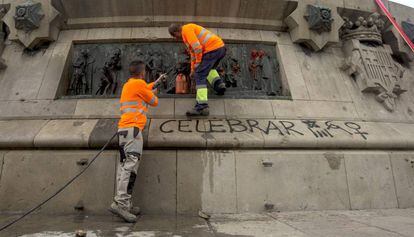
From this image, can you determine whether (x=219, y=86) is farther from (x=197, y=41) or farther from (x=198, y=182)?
(x=198, y=182)

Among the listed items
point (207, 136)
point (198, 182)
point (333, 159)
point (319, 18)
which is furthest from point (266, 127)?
point (319, 18)

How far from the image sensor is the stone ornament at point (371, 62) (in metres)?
7.38

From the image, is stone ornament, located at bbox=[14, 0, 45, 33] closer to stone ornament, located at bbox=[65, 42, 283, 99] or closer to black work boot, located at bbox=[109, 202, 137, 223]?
stone ornament, located at bbox=[65, 42, 283, 99]

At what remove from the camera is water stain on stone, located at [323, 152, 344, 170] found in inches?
228

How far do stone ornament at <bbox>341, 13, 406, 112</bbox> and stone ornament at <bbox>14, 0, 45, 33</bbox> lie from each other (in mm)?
7568

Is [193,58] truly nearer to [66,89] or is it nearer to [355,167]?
[66,89]

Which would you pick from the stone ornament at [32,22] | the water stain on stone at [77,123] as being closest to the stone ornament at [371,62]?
the water stain on stone at [77,123]

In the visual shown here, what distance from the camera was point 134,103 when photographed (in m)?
4.79

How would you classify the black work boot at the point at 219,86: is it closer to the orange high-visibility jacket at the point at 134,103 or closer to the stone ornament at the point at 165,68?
the stone ornament at the point at 165,68

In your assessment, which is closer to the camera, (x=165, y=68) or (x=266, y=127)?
(x=266, y=127)

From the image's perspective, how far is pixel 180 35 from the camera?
613cm

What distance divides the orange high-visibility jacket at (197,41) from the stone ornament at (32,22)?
11.8 ft

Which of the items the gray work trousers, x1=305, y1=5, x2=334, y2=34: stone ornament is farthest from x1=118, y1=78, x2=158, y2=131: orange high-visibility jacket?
x1=305, y1=5, x2=334, y2=34: stone ornament

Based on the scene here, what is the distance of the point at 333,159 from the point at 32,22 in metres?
7.29
